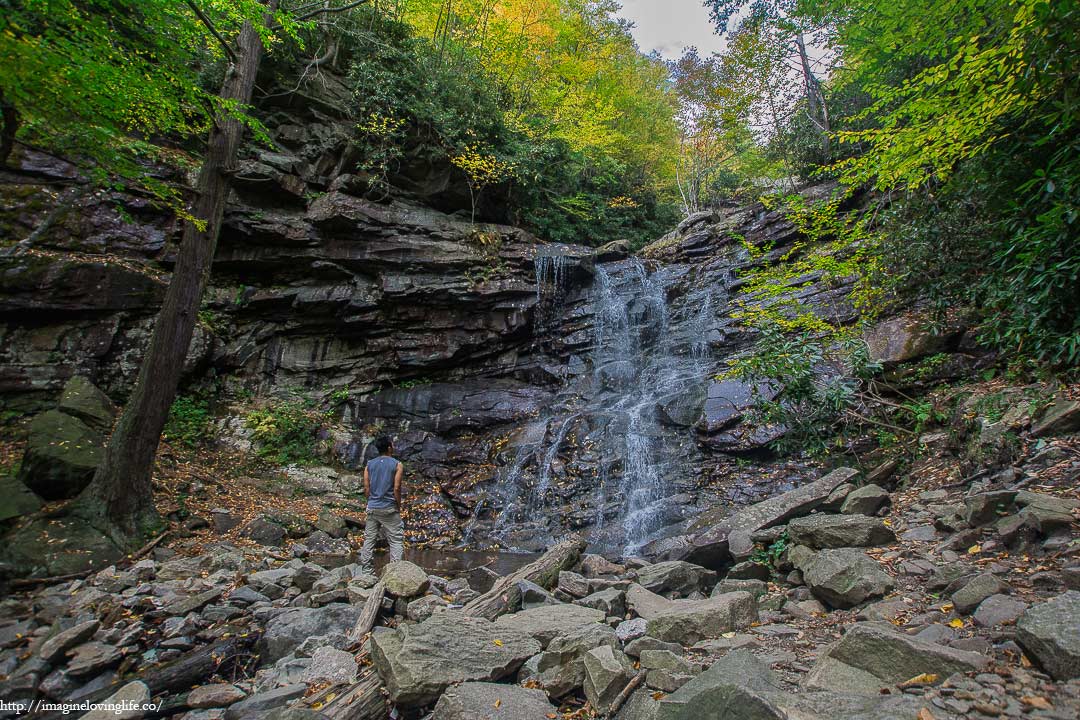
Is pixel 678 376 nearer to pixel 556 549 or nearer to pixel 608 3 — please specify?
pixel 556 549

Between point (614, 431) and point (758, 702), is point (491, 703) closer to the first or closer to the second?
point (758, 702)

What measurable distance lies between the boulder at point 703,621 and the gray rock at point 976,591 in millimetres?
1263

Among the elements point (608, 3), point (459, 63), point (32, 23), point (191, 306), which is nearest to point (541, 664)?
point (191, 306)

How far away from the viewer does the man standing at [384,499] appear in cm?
586

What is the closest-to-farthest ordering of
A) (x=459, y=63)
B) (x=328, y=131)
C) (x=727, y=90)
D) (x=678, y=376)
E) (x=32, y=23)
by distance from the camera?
(x=32, y=23) → (x=678, y=376) → (x=328, y=131) → (x=459, y=63) → (x=727, y=90)

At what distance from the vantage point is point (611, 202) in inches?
824

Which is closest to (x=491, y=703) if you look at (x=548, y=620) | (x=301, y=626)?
(x=548, y=620)

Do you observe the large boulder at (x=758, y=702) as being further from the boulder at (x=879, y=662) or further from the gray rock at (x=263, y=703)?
the gray rock at (x=263, y=703)

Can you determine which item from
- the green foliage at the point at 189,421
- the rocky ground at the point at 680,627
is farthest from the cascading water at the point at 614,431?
the green foliage at the point at 189,421

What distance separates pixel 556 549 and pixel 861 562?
331 cm

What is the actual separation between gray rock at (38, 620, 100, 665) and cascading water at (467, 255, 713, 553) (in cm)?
601

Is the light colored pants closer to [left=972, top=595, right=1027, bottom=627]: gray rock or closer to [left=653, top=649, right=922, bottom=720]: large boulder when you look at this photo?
[left=653, top=649, right=922, bottom=720]: large boulder

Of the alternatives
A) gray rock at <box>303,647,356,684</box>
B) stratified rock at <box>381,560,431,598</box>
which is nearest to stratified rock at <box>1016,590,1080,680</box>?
gray rock at <box>303,647,356,684</box>

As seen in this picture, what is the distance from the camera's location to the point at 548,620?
11.6 feet
